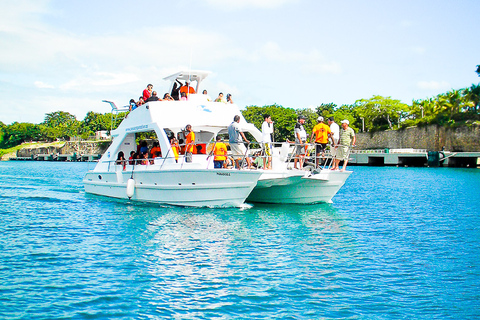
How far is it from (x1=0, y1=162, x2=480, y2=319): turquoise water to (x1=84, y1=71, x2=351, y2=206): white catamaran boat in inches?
30.4

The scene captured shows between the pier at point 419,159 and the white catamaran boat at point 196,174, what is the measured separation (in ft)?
158

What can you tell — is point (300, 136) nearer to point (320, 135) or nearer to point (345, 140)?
point (320, 135)

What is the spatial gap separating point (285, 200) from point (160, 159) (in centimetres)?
485

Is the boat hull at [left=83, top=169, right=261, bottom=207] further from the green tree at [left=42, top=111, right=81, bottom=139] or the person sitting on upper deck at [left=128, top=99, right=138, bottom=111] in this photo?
the green tree at [left=42, top=111, right=81, bottom=139]

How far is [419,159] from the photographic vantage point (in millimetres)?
70312

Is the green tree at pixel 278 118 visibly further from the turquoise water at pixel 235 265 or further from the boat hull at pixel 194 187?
the turquoise water at pixel 235 265

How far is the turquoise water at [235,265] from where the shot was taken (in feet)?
24.0

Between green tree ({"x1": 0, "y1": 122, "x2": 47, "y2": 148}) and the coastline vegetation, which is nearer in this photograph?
the coastline vegetation

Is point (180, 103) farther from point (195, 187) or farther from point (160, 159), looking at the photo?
point (195, 187)

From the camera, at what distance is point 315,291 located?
26.5 ft

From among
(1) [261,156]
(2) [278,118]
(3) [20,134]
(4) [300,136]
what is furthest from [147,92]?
(3) [20,134]

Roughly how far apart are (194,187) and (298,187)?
384cm

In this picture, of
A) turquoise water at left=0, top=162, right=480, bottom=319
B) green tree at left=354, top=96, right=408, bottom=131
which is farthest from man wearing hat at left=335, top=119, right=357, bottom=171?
green tree at left=354, top=96, right=408, bottom=131

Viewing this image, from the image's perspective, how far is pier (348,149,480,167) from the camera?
63800 mm
